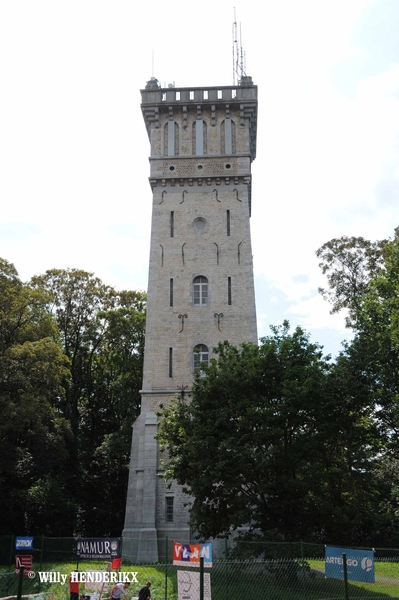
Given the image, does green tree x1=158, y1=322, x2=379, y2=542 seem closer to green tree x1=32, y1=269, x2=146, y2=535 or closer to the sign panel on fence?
the sign panel on fence

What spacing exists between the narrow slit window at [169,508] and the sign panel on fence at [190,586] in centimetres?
1597

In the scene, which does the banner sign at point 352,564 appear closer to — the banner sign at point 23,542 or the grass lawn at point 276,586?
the grass lawn at point 276,586

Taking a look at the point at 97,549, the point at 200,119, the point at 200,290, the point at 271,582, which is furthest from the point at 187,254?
the point at 271,582

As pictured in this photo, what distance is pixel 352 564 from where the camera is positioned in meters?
15.4

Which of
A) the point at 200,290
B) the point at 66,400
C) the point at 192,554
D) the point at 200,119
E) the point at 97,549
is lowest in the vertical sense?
the point at 97,549

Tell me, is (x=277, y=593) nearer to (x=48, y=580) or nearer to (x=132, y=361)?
(x=48, y=580)

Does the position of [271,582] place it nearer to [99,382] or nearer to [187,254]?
[187,254]

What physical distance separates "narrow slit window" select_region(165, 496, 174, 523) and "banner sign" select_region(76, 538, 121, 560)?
1147cm

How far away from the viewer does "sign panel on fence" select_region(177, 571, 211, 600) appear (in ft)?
43.8

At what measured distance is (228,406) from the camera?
24078 millimetres

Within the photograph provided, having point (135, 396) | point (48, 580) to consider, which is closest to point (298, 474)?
point (48, 580)

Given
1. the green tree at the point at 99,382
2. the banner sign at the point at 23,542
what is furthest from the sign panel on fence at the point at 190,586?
the green tree at the point at 99,382

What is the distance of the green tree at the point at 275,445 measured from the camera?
22188mm

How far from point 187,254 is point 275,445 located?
13632 millimetres
